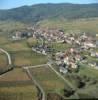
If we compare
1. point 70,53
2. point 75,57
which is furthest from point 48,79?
point 70,53

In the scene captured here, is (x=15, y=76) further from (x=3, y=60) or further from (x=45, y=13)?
(x=45, y=13)

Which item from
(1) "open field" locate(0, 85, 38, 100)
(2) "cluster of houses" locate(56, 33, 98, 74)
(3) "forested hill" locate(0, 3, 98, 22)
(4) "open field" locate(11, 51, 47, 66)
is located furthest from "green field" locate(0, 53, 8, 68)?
(3) "forested hill" locate(0, 3, 98, 22)

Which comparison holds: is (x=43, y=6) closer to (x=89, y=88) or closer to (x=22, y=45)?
(x=22, y=45)

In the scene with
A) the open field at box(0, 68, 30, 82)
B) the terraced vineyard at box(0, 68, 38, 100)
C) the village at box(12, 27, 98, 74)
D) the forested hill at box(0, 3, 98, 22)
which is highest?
the terraced vineyard at box(0, 68, 38, 100)

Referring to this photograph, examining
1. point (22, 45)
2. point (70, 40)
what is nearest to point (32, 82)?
point (22, 45)

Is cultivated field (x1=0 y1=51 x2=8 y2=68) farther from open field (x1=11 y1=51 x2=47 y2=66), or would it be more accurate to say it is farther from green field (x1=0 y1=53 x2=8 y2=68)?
open field (x1=11 y1=51 x2=47 y2=66)

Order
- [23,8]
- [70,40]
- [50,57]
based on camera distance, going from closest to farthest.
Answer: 1. [50,57]
2. [70,40]
3. [23,8]
